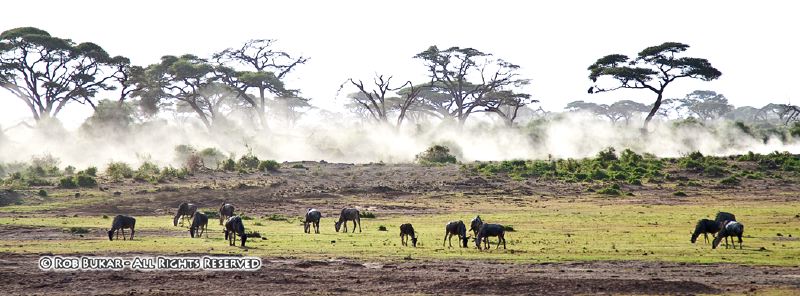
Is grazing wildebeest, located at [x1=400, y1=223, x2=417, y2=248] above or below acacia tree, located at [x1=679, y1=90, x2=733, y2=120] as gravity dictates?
Result: below

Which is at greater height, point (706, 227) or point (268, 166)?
point (268, 166)

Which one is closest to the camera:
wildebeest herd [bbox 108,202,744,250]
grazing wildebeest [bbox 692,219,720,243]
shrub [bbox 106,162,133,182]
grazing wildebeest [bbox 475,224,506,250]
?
wildebeest herd [bbox 108,202,744,250]

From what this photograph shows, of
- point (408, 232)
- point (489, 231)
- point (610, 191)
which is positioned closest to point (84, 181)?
point (610, 191)

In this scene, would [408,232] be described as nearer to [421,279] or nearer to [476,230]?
[476,230]

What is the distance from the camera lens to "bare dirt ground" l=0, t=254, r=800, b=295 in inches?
870

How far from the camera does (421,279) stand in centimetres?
2384

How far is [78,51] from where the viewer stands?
9269 cm

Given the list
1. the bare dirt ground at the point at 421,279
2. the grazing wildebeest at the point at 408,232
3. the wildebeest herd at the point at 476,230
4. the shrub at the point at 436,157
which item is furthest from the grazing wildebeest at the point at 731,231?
the shrub at the point at 436,157

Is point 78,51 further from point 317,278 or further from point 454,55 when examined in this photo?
point 317,278

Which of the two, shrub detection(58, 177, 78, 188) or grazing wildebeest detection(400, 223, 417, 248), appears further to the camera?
shrub detection(58, 177, 78, 188)

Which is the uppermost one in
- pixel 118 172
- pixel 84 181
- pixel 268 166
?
pixel 268 166

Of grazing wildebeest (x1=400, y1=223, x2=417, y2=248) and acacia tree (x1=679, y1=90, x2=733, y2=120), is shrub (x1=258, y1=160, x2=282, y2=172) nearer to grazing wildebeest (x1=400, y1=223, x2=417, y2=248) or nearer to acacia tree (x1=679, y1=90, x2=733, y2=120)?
grazing wildebeest (x1=400, y1=223, x2=417, y2=248)

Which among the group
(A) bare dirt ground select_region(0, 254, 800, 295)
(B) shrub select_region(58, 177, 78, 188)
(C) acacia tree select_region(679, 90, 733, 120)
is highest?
(C) acacia tree select_region(679, 90, 733, 120)

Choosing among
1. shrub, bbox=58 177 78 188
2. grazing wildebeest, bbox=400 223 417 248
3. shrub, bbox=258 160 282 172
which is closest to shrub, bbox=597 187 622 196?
shrub, bbox=258 160 282 172
